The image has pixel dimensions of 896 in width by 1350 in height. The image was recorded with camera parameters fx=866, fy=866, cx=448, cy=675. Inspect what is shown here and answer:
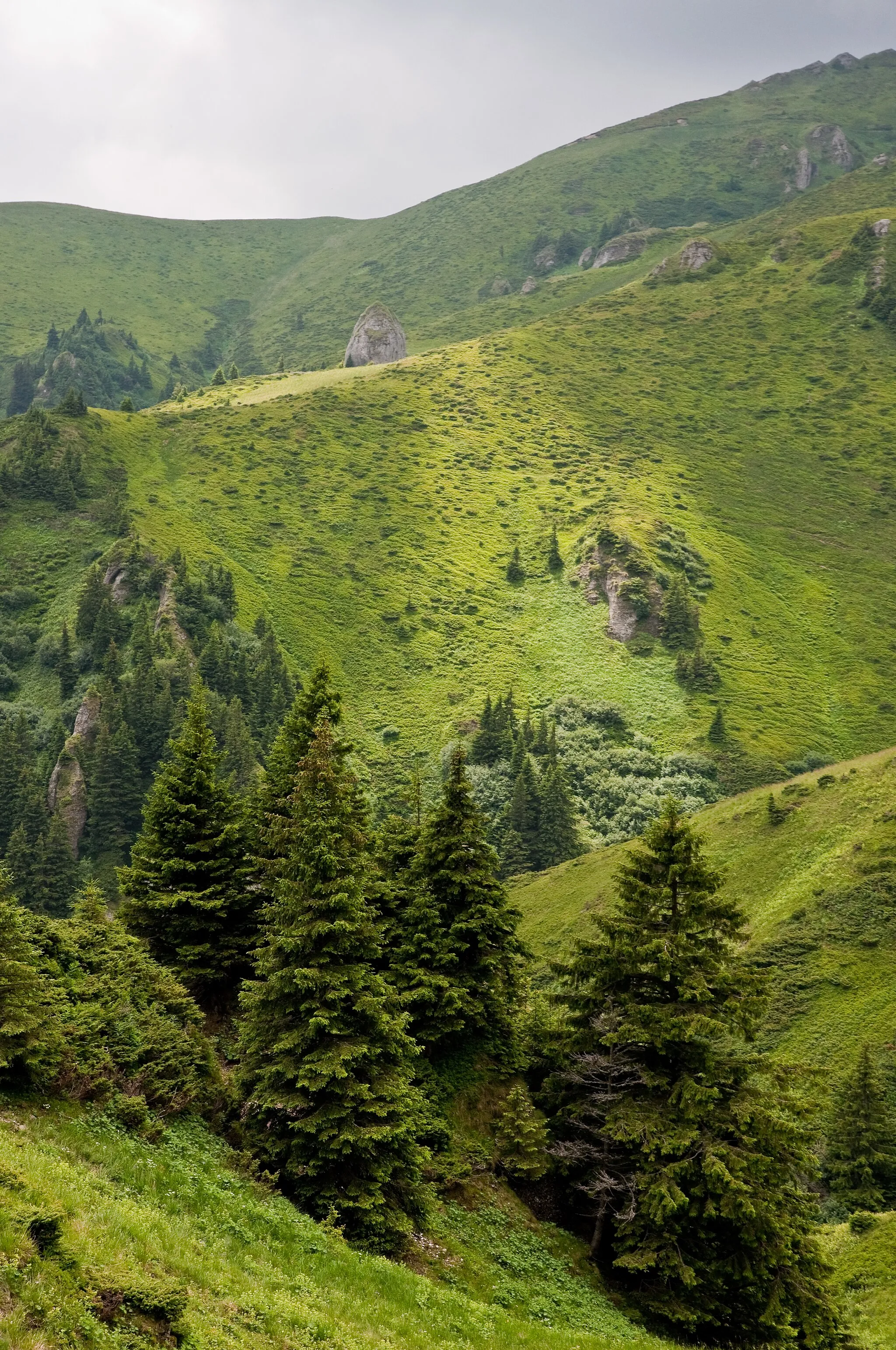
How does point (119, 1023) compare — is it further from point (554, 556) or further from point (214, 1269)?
point (554, 556)

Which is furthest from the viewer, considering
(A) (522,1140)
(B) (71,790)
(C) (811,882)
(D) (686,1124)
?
(B) (71,790)

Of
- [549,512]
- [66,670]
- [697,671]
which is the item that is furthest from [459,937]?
[549,512]

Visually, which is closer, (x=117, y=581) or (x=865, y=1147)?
(x=865, y=1147)

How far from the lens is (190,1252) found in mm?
13461

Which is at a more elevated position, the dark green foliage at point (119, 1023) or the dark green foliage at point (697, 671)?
the dark green foliage at point (697, 671)

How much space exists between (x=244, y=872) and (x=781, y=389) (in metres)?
181

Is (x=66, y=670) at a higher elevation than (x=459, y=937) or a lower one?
higher

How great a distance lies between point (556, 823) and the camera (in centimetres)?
9138

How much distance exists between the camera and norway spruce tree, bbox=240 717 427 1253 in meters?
20.4

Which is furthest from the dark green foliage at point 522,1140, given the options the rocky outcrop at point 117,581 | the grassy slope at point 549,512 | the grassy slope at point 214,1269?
the rocky outcrop at point 117,581

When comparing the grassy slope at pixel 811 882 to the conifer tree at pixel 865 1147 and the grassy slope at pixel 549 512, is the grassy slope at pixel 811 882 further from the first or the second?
the grassy slope at pixel 549 512

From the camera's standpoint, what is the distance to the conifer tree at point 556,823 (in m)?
89.4

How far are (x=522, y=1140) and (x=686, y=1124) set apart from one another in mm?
4893

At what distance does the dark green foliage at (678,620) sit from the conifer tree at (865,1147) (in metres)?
85.8
